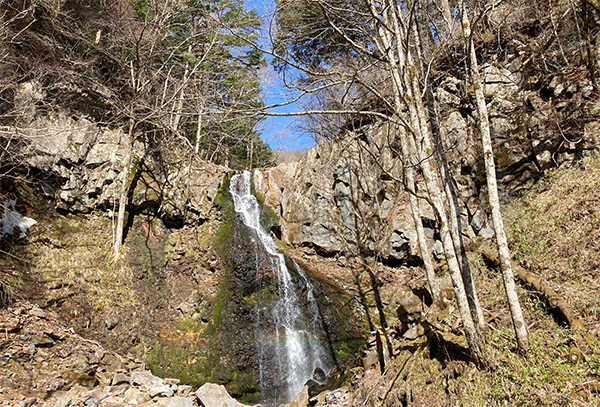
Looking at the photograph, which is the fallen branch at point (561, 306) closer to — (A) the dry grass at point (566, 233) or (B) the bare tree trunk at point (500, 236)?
(A) the dry grass at point (566, 233)

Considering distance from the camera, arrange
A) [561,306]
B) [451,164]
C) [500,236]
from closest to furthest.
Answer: [500,236], [561,306], [451,164]

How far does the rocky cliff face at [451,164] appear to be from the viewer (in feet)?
28.0

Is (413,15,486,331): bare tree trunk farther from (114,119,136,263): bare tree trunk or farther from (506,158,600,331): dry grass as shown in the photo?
(114,119,136,263): bare tree trunk

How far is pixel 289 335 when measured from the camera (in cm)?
945

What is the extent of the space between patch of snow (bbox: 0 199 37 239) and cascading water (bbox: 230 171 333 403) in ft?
22.5

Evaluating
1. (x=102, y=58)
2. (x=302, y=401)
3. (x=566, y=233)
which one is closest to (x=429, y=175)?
(x=566, y=233)

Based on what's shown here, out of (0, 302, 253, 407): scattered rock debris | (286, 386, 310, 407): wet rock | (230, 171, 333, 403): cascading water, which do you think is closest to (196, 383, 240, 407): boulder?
(0, 302, 253, 407): scattered rock debris

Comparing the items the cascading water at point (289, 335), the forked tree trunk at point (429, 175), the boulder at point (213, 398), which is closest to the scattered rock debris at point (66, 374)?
the boulder at point (213, 398)

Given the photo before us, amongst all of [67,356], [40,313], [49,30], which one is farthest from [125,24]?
[67,356]

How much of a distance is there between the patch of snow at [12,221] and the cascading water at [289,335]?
6.87 m

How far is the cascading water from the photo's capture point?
8586mm

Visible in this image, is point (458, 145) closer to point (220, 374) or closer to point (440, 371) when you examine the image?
point (440, 371)

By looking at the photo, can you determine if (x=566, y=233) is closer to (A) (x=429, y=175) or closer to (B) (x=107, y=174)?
(A) (x=429, y=175)

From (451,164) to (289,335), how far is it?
7674 mm
